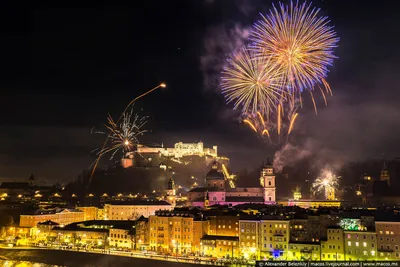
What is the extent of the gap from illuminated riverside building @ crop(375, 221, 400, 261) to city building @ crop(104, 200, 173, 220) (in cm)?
3331

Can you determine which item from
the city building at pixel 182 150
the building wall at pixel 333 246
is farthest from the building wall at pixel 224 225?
the city building at pixel 182 150

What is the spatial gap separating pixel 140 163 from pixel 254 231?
61.0 metres

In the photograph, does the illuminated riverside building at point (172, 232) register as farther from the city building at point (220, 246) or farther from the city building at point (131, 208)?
the city building at point (131, 208)

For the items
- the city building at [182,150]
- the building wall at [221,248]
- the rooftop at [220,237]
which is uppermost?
the city building at [182,150]

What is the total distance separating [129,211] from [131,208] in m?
0.58

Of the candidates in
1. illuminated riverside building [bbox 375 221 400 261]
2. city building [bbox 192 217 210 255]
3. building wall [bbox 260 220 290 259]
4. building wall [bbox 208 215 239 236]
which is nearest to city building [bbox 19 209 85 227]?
city building [bbox 192 217 210 255]

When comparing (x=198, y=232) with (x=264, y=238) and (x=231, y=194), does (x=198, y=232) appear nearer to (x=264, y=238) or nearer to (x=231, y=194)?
(x=264, y=238)

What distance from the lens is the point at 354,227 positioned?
3600 centimetres

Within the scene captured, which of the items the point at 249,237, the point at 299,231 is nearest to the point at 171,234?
the point at 249,237

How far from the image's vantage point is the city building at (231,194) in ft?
213

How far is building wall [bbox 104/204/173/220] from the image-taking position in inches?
2499

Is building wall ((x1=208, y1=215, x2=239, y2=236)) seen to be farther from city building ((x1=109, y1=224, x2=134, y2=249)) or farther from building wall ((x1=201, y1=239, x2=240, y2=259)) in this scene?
city building ((x1=109, y1=224, x2=134, y2=249))

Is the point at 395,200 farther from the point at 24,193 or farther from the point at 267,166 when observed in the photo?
the point at 24,193

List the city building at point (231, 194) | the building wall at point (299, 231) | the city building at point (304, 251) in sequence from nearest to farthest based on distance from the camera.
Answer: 1. the city building at point (304, 251)
2. the building wall at point (299, 231)
3. the city building at point (231, 194)
